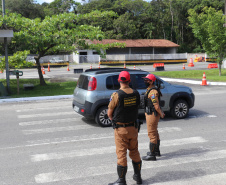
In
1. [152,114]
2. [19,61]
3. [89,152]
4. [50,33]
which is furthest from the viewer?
[19,61]

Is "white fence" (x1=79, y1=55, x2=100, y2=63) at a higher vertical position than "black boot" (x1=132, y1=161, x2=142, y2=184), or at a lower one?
higher

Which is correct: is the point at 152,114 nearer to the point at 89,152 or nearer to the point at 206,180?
the point at 206,180

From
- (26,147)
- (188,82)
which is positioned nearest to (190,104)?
(26,147)

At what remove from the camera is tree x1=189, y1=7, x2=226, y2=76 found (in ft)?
82.1

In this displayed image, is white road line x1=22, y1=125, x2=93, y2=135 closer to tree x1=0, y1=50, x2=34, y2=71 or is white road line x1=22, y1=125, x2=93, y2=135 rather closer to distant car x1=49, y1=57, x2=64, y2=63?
tree x1=0, y1=50, x2=34, y2=71

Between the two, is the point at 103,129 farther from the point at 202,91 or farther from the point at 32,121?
the point at 202,91

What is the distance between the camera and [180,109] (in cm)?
1020

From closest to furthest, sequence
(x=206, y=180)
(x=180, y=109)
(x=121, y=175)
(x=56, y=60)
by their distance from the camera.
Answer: (x=121, y=175), (x=206, y=180), (x=180, y=109), (x=56, y=60)

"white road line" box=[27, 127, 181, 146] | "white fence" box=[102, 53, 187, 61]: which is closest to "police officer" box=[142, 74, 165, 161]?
"white road line" box=[27, 127, 181, 146]

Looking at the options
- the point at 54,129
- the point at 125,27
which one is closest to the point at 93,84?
the point at 54,129

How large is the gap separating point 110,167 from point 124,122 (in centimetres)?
145

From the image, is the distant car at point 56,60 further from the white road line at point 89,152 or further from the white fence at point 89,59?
the white road line at point 89,152

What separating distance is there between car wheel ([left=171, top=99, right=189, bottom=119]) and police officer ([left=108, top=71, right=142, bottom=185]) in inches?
213

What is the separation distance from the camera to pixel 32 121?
10.1 metres
